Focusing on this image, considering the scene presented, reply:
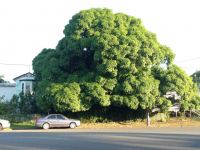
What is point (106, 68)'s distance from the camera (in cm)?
4372

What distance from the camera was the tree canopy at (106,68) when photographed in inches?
1734

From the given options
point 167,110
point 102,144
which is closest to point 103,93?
point 167,110

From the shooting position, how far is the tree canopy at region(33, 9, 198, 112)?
44031 millimetres

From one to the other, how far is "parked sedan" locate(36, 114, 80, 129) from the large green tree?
4.71ft

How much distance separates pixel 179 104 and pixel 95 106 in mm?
8055

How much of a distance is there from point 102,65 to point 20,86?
20.5 meters

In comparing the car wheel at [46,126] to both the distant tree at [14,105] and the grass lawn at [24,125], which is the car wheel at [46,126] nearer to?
the grass lawn at [24,125]

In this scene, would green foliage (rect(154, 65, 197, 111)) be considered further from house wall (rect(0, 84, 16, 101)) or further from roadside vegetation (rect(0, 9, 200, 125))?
house wall (rect(0, 84, 16, 101))

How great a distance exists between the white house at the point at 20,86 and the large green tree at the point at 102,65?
10463mm

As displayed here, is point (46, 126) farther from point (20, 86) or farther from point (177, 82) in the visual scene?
point (20, 86)

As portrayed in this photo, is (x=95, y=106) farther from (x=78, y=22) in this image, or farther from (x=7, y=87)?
(x=7, y=87)

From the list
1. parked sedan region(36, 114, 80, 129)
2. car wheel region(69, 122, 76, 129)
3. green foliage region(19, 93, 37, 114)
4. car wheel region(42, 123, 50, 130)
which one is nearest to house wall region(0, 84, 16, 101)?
green foliage region(19, 93, 37, 114)

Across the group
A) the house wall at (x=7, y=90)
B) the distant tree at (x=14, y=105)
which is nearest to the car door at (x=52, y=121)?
the distant tree at (x=14, y=105)

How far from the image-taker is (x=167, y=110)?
4706 centimetres
